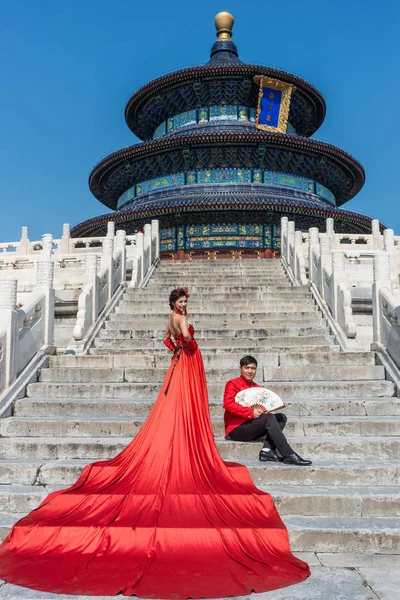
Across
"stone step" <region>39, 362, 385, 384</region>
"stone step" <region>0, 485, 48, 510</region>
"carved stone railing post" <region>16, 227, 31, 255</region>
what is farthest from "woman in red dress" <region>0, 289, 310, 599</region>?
"carved stone railing post" <region>16, 227, 31, 255</region>

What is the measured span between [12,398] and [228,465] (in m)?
3.36

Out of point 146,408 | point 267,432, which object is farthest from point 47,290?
point 267,432

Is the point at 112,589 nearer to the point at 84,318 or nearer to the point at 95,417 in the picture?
the point at 95,417

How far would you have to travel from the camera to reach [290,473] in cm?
568

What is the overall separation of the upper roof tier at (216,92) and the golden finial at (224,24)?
2.2 inches

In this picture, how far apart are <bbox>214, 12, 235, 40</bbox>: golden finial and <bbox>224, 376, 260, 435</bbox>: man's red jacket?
31309mm

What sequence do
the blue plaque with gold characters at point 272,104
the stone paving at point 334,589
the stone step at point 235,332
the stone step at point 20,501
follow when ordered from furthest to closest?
the blue plaque with gold characters at point 272,104 < the stone step at point 235,332 < the stone step at point 20,501 < the stone paving at point 334,589

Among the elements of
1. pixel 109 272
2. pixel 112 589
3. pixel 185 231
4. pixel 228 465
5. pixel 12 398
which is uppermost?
pixel 185 231

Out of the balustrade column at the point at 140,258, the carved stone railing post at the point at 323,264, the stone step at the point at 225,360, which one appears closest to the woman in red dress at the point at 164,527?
the stone step at the point at 225,360

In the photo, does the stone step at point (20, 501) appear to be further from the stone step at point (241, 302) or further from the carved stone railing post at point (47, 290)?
the stone step at point (241, 302)

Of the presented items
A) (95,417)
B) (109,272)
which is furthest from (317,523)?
(109,272)

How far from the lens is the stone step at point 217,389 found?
7945 millimetres

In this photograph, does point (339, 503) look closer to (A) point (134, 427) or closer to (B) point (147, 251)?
(A) point (134, 427)

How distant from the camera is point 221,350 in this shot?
9.36m
